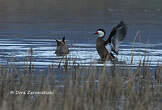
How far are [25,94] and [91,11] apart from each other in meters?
19.9

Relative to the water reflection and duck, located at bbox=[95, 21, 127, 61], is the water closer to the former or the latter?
the water reflection

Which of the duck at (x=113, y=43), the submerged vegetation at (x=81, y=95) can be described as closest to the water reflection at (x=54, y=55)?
the duck at (x=113, y=43)

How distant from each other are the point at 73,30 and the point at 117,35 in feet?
20.7

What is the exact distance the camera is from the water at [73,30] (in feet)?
40.9

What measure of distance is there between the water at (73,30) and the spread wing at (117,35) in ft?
1.01

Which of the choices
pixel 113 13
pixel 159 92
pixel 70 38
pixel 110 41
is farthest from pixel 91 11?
pixel 159 92

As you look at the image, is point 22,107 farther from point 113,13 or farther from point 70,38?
point 113,13

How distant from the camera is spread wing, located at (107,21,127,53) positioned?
1237 cm

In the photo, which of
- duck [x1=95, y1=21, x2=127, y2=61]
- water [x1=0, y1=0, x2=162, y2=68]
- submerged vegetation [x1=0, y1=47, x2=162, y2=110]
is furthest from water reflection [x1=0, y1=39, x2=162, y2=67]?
submerged vegetation [x1=0, y1=47, x2=162, y2=110]

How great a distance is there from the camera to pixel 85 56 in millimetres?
12430

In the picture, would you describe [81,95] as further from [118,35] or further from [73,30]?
[73,30]

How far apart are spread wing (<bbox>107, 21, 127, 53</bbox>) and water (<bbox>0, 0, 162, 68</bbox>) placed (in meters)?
0.31

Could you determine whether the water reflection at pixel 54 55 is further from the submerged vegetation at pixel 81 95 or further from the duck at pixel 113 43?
the submerged vegetation at pixel 81 95

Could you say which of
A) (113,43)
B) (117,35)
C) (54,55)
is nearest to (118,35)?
(117,35)
